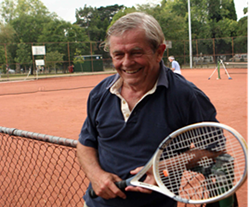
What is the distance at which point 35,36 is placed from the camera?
1577 inches

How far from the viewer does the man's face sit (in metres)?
1.51

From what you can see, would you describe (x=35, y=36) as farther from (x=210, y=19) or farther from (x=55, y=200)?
(x=55, y=200)

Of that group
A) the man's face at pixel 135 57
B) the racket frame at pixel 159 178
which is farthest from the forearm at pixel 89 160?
the man's face at pixel 135 57

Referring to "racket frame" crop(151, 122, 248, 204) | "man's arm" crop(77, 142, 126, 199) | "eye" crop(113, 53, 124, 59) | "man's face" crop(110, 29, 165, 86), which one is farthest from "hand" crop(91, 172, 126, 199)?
"eye" crop(113, 53, 124, 59)

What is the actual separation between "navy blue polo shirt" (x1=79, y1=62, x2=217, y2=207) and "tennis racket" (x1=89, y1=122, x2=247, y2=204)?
0.26 ft

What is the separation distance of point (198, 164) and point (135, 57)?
646 mm

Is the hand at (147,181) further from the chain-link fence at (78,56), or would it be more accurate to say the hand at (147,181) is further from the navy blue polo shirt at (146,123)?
the chain-link fence at (78,56)

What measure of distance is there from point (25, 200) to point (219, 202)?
2613 mm

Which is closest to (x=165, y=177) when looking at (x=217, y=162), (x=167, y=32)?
(x=217, y=162)

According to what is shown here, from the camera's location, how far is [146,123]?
1.49m

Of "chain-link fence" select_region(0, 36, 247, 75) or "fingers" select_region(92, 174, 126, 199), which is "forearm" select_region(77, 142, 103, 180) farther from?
"chain-link fence" select_region(0, 36, 247, 75)

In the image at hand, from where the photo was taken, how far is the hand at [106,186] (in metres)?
1.51

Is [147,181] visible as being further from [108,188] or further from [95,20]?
[95,20]

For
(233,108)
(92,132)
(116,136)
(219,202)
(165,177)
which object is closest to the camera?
(219,202)
